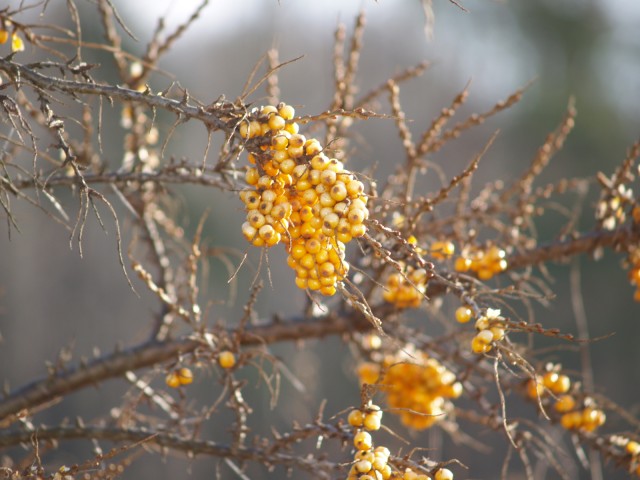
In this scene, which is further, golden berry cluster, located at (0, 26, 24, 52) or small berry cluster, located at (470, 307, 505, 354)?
golden berry cluster, located at (0, 26, 24, 52)

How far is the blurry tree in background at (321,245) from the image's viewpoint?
1171 mm

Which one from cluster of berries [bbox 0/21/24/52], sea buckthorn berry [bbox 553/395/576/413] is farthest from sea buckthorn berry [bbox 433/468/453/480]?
cluster of berries [bbox 0/21/24/52]

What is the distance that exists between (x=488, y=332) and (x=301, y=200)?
0.41m

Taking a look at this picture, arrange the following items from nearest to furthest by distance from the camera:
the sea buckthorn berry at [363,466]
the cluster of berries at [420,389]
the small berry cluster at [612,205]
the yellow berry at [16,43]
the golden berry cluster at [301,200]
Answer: the golden berry cluster at [301,200]
the sea buckthorn berry at [363,466]
the yellow berry at [16,43]
the small berry cluster at [612,205]
the cluster of berries at [420,389]

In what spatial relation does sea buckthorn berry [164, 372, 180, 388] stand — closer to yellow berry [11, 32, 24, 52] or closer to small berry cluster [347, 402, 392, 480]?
small berry cluster [347, 402, 392, 480]

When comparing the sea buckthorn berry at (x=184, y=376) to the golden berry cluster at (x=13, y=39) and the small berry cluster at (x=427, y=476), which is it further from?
the golden berry cluster at (x=13, y=39)

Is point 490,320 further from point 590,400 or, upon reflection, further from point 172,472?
point 172,472

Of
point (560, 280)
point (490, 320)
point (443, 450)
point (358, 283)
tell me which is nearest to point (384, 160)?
point (560, 280)

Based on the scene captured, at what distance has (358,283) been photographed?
6.70ft

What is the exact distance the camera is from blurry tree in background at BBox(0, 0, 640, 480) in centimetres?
117

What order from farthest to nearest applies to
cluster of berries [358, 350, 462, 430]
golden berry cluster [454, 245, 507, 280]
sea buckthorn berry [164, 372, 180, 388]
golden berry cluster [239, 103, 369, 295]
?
cluster of berries [358, 350, 462, 430] < golden berry cluster [454, 245, 507, 280] < sea buckthorn berry [164, 372, 180, 388] < golden berry cluster [239, 103, 369, 295]

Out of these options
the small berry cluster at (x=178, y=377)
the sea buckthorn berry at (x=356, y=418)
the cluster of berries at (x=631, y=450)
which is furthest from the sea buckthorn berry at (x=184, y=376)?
the cluster of berries at (x=631, y=450)

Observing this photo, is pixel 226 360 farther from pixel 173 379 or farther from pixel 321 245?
pixel 321 245

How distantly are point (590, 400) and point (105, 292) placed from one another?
9508mm
